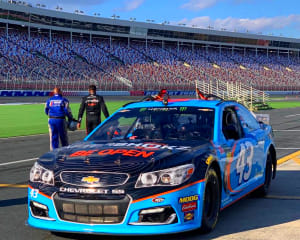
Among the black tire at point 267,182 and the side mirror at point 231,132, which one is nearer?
the side mirror at point 231,132

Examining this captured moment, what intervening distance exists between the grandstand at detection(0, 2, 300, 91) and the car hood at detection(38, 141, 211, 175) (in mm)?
37760

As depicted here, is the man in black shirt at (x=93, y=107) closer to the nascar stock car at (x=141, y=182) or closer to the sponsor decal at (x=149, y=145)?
the nascar stock car at (x=141, y=182)

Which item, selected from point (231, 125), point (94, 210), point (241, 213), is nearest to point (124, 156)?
point (94, 210)

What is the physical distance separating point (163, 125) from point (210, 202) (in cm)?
124

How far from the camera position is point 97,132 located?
6.18 metres

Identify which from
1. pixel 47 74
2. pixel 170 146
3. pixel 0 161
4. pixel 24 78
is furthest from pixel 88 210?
pixel 47 74

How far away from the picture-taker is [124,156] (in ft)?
15.7

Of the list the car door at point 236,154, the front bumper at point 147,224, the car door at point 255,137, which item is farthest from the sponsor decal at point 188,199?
the car door at point 255,137

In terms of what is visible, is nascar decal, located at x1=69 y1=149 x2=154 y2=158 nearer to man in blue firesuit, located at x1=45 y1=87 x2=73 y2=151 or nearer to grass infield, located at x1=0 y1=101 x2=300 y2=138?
man in blue firesuit, located at x1=45 y1=87 x2=73 y2=151

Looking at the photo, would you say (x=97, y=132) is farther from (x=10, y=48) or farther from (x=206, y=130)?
(x=10, y=48)

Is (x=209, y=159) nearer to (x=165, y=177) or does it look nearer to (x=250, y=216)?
(x=165, y=177)

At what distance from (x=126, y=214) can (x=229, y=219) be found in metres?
1.66

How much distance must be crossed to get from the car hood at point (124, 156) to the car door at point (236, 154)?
491 mm

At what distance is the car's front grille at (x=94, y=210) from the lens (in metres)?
4.42
